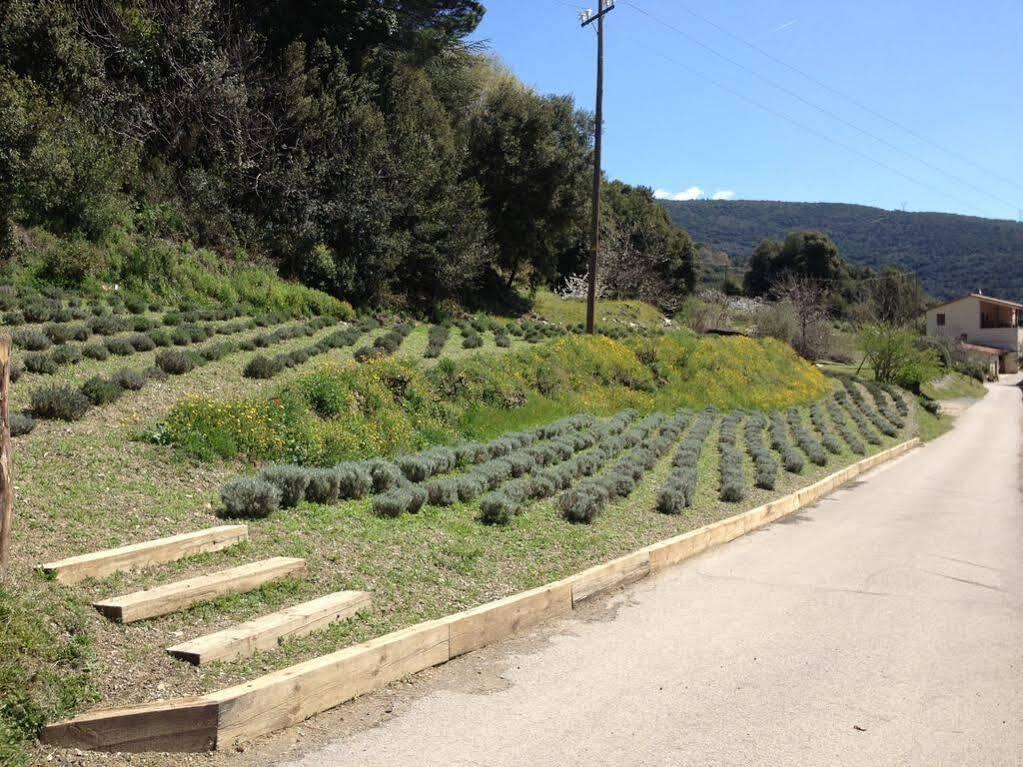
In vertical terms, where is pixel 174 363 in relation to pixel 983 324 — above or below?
below

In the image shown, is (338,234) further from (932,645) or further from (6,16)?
(932,645)

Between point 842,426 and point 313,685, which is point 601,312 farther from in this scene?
point 313,685

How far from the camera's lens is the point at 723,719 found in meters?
4.77

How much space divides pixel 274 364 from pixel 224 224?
13074mm

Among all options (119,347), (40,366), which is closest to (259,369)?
(119,347)

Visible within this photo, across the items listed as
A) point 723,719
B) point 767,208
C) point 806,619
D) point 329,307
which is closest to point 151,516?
point 723,719

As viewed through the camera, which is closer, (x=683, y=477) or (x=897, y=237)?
(x=683, y=477)

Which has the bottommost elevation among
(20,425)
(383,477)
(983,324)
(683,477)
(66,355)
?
(683,477)

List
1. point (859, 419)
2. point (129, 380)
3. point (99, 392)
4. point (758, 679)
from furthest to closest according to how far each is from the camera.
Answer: point (859, 419) → point (129, 380) → point (99, 392) → point (758, 679)

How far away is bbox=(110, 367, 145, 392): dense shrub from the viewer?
1062cm

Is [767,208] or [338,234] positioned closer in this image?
[338,234]

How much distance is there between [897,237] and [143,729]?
149809 mm

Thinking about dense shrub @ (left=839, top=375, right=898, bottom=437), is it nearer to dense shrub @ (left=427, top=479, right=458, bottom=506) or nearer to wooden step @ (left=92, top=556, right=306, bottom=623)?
dense shrub @ (left=427, top=479, right=458, bottom=506)

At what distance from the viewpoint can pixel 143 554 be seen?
5809 mm
